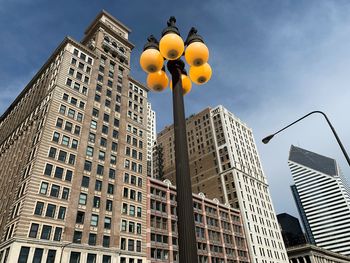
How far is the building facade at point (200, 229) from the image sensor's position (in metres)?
51.2

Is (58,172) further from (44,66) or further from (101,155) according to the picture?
(44,66)

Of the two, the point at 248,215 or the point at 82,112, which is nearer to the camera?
the point at 82,112

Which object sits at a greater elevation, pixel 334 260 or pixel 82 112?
pixel 82 112

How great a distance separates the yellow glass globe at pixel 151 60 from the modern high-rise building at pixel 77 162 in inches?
1398

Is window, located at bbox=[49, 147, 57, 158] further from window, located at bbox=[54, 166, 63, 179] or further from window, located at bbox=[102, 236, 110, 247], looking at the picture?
window, located at bbox=[102, 236, 110, 247]

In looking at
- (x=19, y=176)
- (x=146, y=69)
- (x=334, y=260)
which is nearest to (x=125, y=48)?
(x=19, y=176)

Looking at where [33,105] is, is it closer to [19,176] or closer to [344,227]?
[19,176]

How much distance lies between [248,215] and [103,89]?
5253cm

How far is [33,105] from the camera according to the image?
188 ft

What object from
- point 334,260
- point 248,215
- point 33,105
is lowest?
point 334,260

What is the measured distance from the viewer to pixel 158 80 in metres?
7.50

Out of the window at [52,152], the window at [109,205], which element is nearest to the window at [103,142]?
the window at [52,152]

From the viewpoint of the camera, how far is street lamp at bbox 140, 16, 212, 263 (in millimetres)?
5730

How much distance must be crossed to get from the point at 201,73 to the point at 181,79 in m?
0.61
